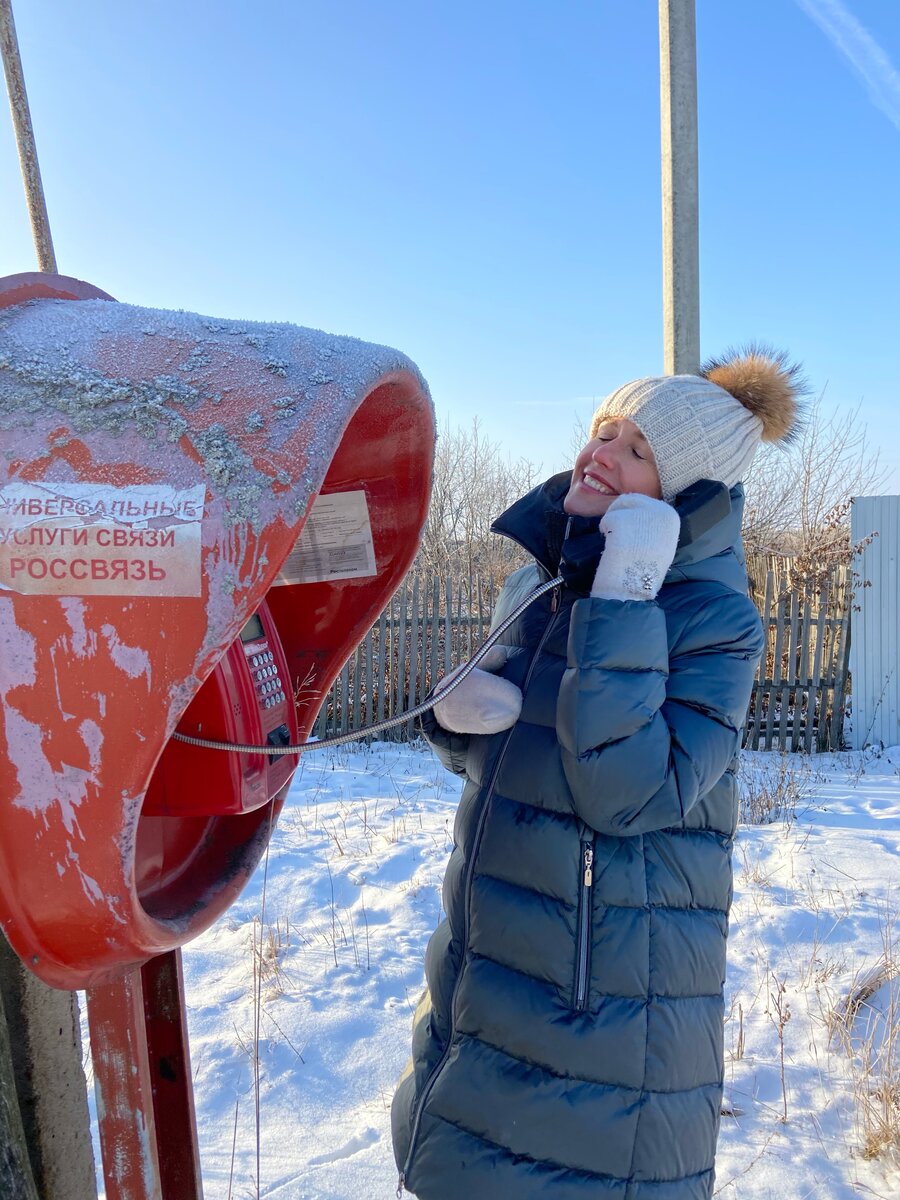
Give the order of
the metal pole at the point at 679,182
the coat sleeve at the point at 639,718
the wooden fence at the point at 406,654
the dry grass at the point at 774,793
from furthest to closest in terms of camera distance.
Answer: the wooden fence at the point at 406,654 → the dry grass at the point at 774,793 → the metal pole at the point at 679,182 → the coat sleeve at the point at 639,718

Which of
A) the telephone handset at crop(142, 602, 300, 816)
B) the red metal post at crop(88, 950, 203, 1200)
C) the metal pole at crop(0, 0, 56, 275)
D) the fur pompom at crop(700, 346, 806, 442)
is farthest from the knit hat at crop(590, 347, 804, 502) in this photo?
the metal pole at crop(0, 0, 56, 275)

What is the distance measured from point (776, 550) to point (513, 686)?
851cm

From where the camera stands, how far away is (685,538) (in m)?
1.29

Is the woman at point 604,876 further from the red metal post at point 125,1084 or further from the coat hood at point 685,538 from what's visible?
the red metal post at point 125,1084

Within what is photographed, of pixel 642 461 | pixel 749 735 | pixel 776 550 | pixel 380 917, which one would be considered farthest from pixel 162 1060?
pixel 776 550

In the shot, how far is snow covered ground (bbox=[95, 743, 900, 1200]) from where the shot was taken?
1911 millimetres

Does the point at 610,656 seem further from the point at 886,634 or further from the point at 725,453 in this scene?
the point at 886,634

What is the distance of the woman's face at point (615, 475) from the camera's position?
1.36 meters

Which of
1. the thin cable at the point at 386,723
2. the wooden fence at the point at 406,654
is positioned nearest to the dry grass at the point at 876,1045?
the thin cable at the point at 386,723

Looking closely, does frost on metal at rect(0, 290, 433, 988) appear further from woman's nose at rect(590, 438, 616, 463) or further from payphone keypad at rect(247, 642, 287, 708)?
A: woman's nose at rect(590, 438, 616, 463)

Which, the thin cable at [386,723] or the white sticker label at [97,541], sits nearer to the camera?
the white sticker label at [97,541]

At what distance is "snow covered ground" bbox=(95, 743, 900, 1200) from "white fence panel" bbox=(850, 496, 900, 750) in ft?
9.09

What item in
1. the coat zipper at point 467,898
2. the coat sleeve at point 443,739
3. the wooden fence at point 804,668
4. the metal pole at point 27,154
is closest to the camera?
the coat zipper at point 467,898

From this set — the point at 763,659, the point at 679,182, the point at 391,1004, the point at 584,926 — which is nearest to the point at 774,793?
the point at 763,659
